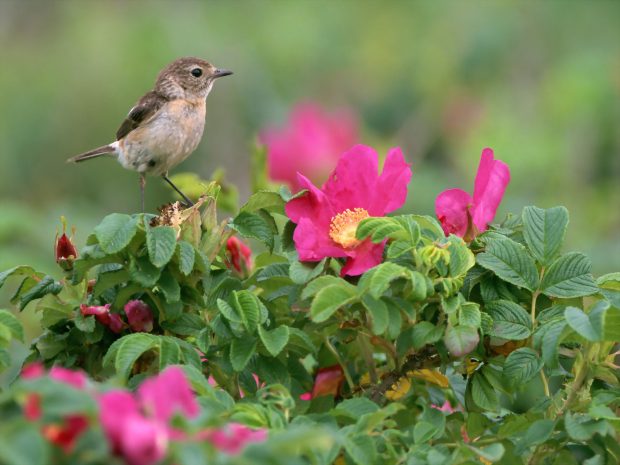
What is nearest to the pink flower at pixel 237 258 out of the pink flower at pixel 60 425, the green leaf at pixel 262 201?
the green leaf at pixel 262 201

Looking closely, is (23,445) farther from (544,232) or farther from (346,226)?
(544,232)

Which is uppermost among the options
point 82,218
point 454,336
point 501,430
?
point 454,336

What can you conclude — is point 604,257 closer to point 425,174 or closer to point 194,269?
point 425,174

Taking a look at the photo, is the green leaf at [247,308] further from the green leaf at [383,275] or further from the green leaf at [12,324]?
the green leaf at [12,324]

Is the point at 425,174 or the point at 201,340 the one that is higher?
the point at 201,340

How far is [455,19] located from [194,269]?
310 inches

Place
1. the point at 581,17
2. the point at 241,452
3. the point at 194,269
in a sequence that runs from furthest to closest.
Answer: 1. the point at 581,17
2. the point at 194,269
3. the point at 241,452

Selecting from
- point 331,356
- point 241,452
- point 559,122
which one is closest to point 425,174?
point 559,122

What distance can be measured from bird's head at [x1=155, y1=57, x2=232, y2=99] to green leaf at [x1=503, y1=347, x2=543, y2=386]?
2.29 m

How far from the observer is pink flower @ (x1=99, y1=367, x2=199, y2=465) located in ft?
4.04

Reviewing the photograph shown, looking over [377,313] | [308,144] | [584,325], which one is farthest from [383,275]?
[308,144]

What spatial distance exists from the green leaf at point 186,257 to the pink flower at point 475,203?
433mm

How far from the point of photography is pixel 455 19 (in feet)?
A: 31.7

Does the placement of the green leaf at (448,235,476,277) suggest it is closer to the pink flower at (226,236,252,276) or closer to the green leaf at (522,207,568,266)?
the green leaf at (522,207,568,266)
